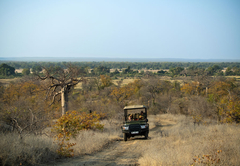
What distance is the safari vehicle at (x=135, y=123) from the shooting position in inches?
494

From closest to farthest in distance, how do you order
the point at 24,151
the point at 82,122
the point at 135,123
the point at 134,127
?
the point at 24,151, the point at 134,127, the point at 135,123, the point at 82,122

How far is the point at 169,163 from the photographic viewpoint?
6.23 meters

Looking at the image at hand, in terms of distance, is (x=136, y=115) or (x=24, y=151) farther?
(x=136, y=115)

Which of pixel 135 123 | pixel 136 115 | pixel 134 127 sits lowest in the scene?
pixel 134 127

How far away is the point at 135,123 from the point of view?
1295 centimetres

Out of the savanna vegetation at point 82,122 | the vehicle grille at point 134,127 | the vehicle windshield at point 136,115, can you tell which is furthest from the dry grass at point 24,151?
the vehicle windshield at point 136,115

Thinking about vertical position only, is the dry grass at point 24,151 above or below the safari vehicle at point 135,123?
above

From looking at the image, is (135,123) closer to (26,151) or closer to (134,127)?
(134,127)

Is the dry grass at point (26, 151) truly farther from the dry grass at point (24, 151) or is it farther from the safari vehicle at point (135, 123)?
the safari vehicle at point (135, 123)

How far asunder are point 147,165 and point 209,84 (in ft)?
152

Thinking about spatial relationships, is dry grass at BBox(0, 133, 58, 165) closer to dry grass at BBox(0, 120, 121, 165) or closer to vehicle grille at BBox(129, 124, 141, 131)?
dry grass at BBox(0, 120, 121, 165)

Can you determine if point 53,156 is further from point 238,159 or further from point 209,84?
point 209,84

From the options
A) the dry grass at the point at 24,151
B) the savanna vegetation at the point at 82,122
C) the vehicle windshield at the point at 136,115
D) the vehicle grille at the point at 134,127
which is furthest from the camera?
the vehicle windshield at the point at 136,115

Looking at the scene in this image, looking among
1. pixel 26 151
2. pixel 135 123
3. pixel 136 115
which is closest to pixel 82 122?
pixel 135 123
